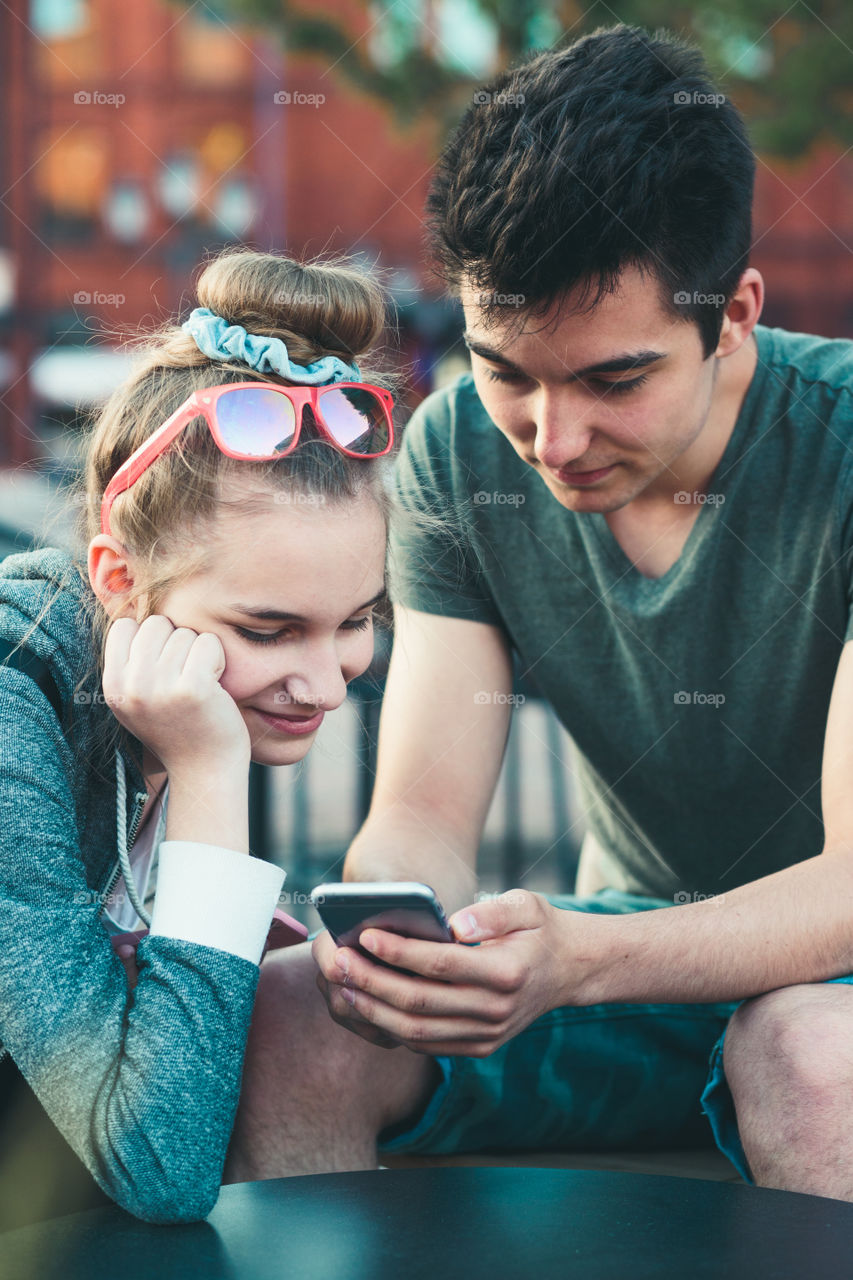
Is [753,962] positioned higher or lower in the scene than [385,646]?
lower

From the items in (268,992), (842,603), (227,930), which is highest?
(842,603)

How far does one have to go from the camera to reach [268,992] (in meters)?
1.93

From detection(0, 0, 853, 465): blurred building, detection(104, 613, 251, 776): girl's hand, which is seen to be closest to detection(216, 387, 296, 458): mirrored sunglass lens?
detection(104, 613, 251, 776): girl's hand

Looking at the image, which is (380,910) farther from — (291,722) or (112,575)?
(112,575)

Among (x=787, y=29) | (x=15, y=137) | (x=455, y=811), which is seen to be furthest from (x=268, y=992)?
(x=15, y=137)

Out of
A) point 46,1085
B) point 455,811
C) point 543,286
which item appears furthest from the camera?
point 455,811

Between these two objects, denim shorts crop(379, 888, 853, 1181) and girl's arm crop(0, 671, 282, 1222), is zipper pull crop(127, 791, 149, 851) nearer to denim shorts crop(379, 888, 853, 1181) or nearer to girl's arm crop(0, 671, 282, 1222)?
girl's arm crop(0, 671, 282, 1222)

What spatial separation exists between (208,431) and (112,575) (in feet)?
0.74

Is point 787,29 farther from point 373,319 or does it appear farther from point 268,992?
point 268,992

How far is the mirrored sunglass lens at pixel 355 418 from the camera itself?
5.83 feet

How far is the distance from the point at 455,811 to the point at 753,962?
73 centimetres

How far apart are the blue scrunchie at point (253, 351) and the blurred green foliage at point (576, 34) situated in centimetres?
509

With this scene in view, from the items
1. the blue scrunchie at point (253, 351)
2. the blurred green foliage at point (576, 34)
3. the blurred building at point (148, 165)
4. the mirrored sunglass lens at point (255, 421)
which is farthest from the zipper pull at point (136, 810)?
the blurred building at point (148, 165)

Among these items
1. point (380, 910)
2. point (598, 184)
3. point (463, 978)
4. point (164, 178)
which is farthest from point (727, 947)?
point (164, 178)
